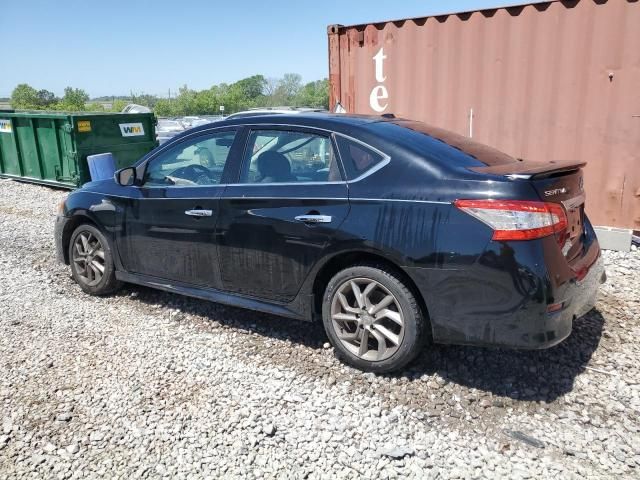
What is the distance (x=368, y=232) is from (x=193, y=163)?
5.73 feet

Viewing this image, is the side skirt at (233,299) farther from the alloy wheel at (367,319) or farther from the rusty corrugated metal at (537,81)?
the rusty corrugated metal at (537,81)

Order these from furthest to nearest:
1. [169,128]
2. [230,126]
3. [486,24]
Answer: [169,128] → [486,24] → [230,126]

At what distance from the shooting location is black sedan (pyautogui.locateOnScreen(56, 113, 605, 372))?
2.96 m

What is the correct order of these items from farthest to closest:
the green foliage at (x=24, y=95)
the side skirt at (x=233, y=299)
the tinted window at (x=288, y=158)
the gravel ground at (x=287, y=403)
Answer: the green foliage at (x=24, y=95), the side skirt at (x=233, y=299), the tinted window at (x=288, y=158), the gravel ground at (x=287, y=403)


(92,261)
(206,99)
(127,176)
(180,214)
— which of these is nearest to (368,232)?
(180,214)

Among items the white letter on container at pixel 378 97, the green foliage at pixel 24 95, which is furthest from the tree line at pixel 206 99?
the white letter on container at pixel 378 97

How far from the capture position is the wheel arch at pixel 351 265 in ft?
10.8

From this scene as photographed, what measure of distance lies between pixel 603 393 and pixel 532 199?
1.31m

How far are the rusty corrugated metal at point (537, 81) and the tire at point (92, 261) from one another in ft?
14.5

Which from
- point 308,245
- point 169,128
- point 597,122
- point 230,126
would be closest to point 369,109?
point 597,122

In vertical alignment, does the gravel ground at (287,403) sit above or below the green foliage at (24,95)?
below

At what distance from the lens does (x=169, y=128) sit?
2119 centimetres

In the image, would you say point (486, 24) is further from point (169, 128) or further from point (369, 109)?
point (169, 128)

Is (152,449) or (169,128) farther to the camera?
(169,128)
